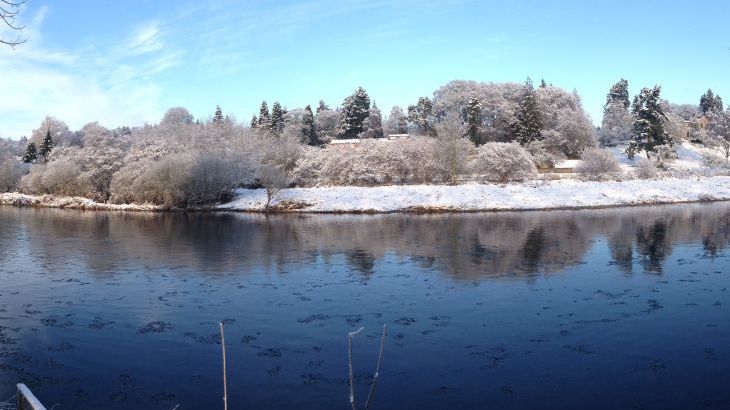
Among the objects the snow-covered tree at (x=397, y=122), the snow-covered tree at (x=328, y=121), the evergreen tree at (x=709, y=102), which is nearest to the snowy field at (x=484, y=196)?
the snow-covered tree at (x=328, y=121)

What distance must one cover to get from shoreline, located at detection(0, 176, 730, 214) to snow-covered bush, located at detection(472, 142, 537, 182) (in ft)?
14.2

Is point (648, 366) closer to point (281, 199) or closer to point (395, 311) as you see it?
point (395, 311)

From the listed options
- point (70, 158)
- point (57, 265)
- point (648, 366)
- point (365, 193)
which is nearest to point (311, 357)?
point (648, 366)

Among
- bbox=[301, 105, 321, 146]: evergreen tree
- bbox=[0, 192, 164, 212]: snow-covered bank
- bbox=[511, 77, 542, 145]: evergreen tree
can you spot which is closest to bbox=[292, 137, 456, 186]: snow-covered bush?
bbox=[0, 192, 164, 212]: snow-covered bank

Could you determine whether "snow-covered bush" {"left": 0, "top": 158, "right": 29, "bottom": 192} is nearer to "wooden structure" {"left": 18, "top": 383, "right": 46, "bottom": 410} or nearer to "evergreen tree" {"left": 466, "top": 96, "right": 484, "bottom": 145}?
"evergreen tree" {"left": 466, "top": 96, "right": 484, "bottom": 145}

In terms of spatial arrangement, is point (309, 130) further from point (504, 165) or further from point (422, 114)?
point (504, 165)

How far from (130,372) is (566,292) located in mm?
12825

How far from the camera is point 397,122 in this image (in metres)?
120

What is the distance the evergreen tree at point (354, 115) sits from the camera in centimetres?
9706

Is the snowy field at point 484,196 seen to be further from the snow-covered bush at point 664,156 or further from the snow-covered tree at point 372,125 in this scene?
the snow-covered tree at point 372,125

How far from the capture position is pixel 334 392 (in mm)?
10617

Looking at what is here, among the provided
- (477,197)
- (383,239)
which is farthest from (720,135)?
(383,239)

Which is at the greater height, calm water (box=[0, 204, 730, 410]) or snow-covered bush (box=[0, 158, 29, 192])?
snow-covered bush (box=[0, 158, 29, 192])

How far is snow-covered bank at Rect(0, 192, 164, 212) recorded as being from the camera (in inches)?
2252
